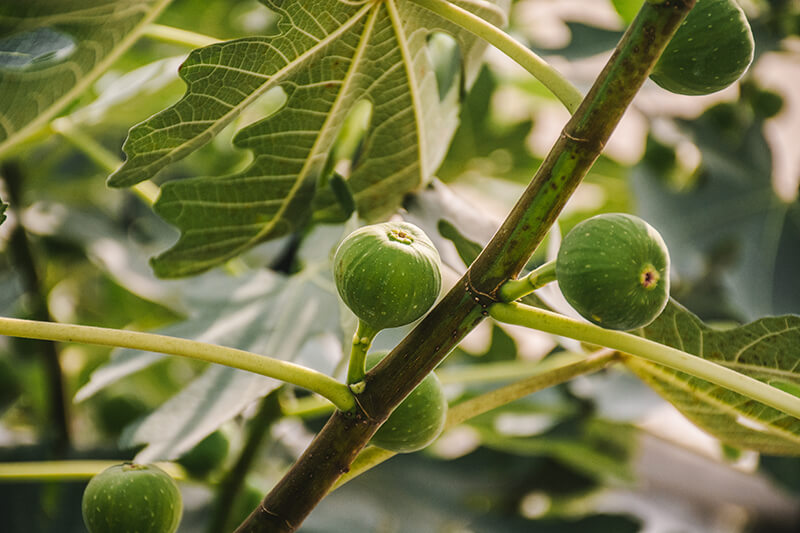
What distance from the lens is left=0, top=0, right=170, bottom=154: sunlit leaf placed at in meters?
0.73

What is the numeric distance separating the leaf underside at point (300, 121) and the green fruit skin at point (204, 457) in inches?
11.2

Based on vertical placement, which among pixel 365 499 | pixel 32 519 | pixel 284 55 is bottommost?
pixel 32 519

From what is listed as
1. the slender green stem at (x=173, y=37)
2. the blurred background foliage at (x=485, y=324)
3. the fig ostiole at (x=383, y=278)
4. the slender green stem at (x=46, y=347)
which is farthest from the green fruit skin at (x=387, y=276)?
the slender green stem at (x=46, y=347)

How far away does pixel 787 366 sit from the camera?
0.70 meters

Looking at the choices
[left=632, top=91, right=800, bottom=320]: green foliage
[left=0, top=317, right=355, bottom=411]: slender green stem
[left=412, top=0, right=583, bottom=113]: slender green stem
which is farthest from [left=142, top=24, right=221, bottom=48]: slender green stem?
[left=632, top=91, right=800, bottom=320]: green foliage

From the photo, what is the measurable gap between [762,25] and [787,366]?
1229 mm

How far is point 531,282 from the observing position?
1.82ft

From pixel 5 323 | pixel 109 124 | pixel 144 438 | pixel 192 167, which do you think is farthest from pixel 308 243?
pixel 192 167

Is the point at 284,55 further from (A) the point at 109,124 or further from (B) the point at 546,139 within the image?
(B) the point at 546,139

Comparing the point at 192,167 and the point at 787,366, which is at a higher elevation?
the point at 787,366

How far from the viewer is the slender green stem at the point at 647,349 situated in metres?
0.56

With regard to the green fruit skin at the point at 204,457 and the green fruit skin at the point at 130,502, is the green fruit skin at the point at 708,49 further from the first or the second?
the green fruit skin at the point at 204,457

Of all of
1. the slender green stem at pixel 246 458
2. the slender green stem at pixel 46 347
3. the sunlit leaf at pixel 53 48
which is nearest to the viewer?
the sunlit leaf at pixel 53 48

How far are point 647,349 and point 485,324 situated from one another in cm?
109
